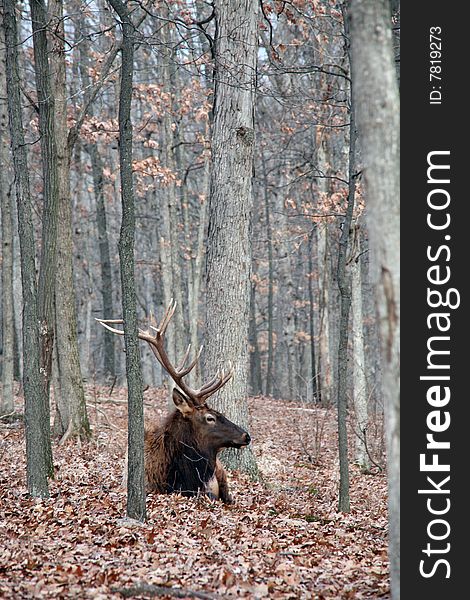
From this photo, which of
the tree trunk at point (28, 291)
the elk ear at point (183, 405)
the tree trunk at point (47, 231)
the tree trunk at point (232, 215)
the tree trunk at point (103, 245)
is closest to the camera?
the tree trunk at point (28, 291)

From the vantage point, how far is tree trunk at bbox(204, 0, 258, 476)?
10953 millimetres

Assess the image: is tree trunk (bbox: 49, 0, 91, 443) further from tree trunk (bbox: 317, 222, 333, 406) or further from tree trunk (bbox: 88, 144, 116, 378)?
tree trunk (bbox: 88, 144, 116, 378)

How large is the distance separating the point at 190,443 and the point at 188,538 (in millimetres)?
2689

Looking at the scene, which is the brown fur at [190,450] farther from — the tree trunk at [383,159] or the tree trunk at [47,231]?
the tree trunk at [383,159]

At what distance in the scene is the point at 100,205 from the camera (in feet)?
82.2

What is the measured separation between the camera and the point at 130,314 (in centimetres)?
768

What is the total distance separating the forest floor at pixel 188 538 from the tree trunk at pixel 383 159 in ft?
6.61

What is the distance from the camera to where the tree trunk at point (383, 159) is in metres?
4.44

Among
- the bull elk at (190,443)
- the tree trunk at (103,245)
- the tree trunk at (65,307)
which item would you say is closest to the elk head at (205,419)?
the bull elk at (190,443)

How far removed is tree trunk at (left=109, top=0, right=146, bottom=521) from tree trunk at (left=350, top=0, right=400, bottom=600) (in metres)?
3.64

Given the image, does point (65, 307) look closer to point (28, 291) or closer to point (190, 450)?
point (190, 450)

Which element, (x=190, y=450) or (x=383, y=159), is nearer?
(x=383, y=159)

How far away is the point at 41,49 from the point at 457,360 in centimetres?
719

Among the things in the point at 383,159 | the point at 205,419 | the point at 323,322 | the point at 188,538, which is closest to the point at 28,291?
the point at 205,419
